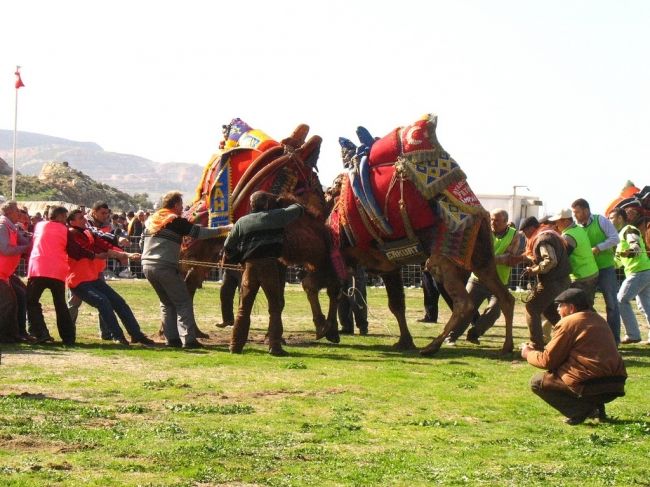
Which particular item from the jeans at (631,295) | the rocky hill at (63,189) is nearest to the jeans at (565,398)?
the jeans at (631,295)

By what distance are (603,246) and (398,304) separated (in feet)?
9.42

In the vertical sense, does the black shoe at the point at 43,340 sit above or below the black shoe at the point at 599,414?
above

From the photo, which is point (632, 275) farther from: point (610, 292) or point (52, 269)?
point (52, 269)

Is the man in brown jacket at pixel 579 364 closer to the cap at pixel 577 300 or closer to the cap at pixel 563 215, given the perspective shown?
the cap at pixel 577 300

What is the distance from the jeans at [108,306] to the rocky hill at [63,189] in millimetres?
46304

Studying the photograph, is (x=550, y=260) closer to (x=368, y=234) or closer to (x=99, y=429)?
(x=368, y=234)

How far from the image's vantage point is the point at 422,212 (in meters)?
14.7

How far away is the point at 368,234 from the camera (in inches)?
602

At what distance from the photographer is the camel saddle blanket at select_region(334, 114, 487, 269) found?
48.0 feet

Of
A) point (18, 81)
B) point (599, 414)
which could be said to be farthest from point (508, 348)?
point (18, 81)

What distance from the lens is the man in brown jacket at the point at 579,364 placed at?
9.75m

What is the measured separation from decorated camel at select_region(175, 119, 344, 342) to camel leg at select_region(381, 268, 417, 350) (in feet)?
2.47

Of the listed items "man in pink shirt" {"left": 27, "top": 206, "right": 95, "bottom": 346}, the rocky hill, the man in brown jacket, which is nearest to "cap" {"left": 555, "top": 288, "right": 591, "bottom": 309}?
the man in brown jacket

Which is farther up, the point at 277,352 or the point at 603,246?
the point at 603,246
